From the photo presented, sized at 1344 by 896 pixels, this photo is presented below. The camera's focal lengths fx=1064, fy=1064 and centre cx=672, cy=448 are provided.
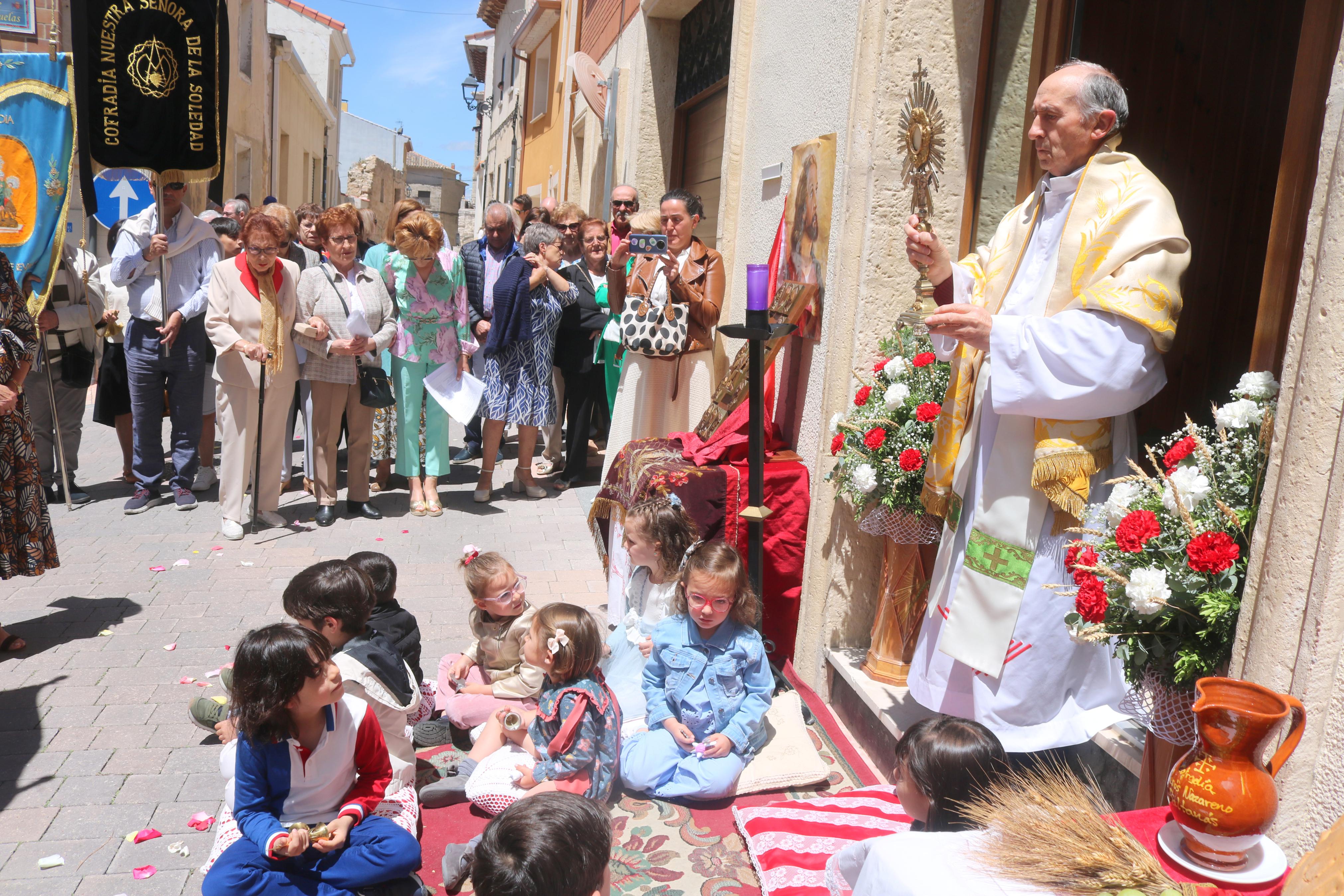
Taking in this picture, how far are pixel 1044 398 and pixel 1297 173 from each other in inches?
31.2

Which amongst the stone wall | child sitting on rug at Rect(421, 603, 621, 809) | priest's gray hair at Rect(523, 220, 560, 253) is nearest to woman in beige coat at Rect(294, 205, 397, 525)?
priest's gray hair at Rect(523, 220, 560, 253)

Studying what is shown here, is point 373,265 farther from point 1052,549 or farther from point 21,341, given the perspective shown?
point 1052,549

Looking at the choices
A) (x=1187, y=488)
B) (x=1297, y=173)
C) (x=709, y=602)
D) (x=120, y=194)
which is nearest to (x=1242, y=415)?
(x=1187, y=488)

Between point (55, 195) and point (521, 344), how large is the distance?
10.5 feet

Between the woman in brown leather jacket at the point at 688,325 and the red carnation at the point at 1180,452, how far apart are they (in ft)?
10.6

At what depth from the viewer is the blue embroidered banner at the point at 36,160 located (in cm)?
686

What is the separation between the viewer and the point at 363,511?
7391mm

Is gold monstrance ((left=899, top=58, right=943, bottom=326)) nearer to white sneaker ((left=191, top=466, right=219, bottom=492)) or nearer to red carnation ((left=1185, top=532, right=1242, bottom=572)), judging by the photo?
red carnation ((left=1185, top=532, right=1242, bottom=572))

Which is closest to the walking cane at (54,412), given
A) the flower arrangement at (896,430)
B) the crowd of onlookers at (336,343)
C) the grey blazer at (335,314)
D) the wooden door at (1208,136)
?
the crowd of onlookers at (336,343)

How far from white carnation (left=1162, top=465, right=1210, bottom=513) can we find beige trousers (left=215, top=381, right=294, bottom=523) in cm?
563

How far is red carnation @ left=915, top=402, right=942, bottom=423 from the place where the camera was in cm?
366

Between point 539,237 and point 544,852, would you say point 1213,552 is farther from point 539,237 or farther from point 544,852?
point 539,237

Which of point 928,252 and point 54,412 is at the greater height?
point 928,252

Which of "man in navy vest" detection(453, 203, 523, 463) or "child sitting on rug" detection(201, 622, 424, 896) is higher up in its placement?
"man in navy vest" detection(453, 203, 523, 463)
